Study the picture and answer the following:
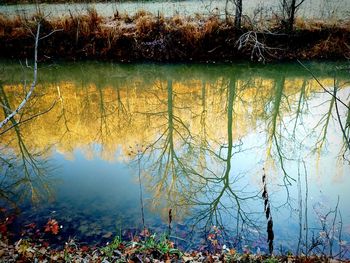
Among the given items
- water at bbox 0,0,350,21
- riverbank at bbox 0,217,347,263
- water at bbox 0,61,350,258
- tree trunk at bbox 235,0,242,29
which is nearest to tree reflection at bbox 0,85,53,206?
water at bbox 0,61,350,258

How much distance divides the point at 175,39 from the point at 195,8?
10.3 feet

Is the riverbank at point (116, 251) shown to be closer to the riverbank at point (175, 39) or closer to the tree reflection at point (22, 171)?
the tree reflection at point (22, 171)

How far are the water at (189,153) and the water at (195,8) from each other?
12.1 ft

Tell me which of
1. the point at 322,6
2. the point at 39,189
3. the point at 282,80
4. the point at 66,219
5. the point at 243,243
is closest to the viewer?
the point at 243,243

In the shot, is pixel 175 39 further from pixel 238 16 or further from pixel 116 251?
pixel 116 251

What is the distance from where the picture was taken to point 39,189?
6180 mm

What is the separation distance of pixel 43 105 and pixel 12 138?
2153 mm

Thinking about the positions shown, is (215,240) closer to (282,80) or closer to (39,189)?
(39,189)

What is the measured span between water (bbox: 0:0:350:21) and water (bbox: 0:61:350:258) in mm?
3701

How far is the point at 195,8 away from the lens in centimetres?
1562

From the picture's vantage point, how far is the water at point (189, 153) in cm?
523

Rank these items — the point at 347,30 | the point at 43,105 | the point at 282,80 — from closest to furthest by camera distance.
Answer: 1. the point at 43,105
2. the point at 282,80
3. the point at 347,30

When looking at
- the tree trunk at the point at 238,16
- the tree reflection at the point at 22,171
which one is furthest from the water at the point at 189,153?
the tree trunk at the point at 238,16

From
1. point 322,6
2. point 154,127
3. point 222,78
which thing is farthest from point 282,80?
point 322,6
